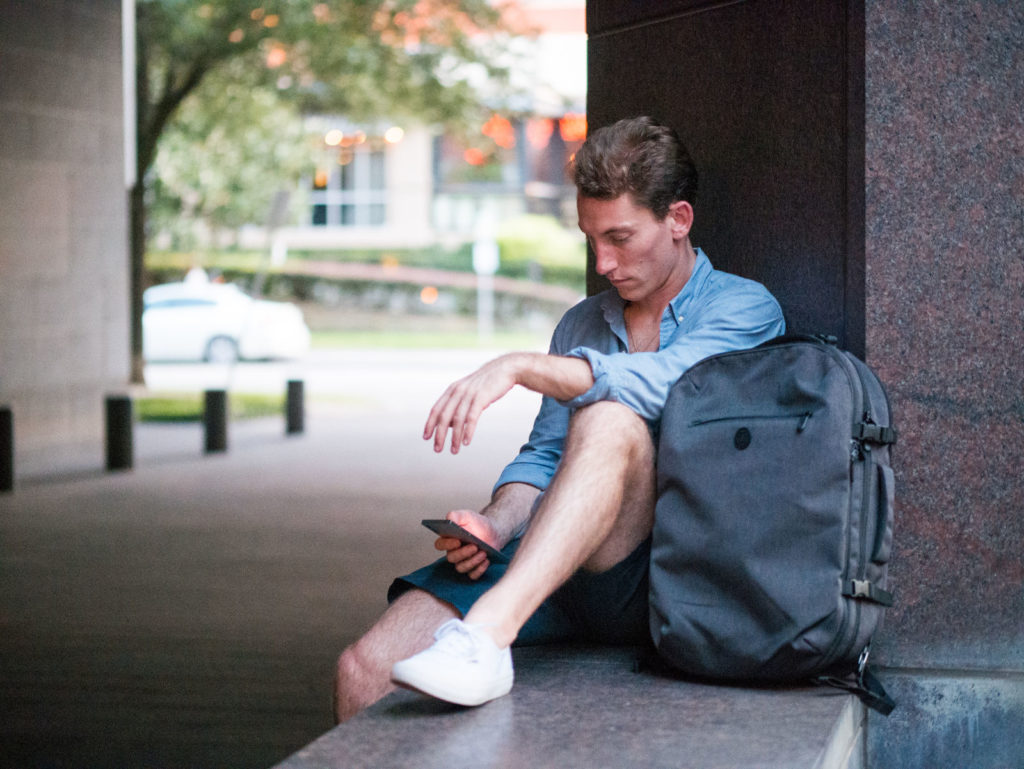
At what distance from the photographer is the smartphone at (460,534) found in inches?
111

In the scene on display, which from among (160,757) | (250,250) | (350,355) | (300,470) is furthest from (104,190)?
(250,250)

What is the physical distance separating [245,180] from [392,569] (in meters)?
29.1

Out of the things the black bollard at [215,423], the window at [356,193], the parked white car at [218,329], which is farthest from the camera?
the window at [356,193]

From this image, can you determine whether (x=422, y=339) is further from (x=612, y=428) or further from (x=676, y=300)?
(x=612, y=428)

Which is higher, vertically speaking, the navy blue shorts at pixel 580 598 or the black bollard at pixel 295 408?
the navy blue shorts at pixel 580 598

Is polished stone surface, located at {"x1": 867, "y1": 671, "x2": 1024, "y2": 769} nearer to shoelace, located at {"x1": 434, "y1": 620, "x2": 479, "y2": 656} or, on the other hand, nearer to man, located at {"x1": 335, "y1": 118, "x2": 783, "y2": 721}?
man, located at {"x1": 335, "y1": 118, "x2": 783, "y2": 721}

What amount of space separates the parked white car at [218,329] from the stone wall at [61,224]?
41.0 ft

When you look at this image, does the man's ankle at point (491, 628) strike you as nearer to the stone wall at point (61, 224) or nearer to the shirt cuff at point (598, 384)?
the shirt cuff at point (598, 384)

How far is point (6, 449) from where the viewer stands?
973 cm

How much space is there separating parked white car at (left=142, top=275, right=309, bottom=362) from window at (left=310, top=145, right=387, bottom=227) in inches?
618

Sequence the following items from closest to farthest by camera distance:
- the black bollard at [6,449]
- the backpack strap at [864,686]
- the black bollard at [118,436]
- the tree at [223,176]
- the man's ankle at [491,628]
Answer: the man's ankle at [491,628], the backpack strap at [864,686], the black bollard at [6,449], the black bollard at [118,436], the tree at [223,176]

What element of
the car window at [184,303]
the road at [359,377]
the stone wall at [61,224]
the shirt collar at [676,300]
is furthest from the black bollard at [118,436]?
the car window at [184,303]

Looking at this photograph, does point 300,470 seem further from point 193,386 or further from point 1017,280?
point 193,386

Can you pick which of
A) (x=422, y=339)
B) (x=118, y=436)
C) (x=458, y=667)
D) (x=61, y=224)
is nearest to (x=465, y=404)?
(x=458, y=667)
